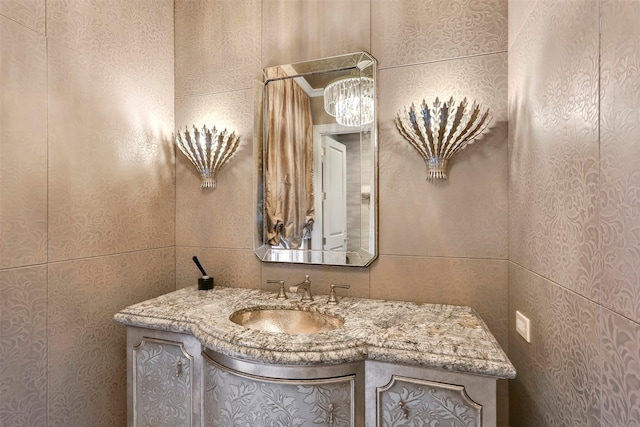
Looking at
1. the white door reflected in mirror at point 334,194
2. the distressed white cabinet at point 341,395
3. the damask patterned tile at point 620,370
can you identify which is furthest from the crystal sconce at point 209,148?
the damask patterned tile at point 620,370

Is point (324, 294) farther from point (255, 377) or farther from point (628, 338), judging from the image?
point (628, 338)

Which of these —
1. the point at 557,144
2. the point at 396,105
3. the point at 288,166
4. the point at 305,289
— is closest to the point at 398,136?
the point at 396,105

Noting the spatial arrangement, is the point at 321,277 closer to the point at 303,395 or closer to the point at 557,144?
the point at 303,395

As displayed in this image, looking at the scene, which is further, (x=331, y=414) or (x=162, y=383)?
(x=162, y=383)

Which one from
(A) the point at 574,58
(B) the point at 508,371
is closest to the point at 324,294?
(B) the point at 508,371

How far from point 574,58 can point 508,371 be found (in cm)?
83

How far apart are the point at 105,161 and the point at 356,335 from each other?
4.45ft

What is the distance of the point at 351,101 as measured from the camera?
164 cm

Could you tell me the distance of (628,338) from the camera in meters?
0.66

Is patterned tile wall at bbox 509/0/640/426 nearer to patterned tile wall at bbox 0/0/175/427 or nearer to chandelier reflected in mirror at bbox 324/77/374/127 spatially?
chandelier reflected in mirror at bbox 324/77/374/127

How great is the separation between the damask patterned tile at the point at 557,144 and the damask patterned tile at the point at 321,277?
2.19 ft

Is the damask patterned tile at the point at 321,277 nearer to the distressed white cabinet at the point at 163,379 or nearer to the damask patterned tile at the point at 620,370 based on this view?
the distressed white cabinet at the point at 163,379

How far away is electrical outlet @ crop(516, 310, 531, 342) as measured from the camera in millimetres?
1182

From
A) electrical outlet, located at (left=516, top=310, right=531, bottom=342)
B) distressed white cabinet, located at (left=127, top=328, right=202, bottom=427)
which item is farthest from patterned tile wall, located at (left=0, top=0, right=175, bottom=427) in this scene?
electrical outlet, located at (left=516, top=310, right=531, bottom=342)
